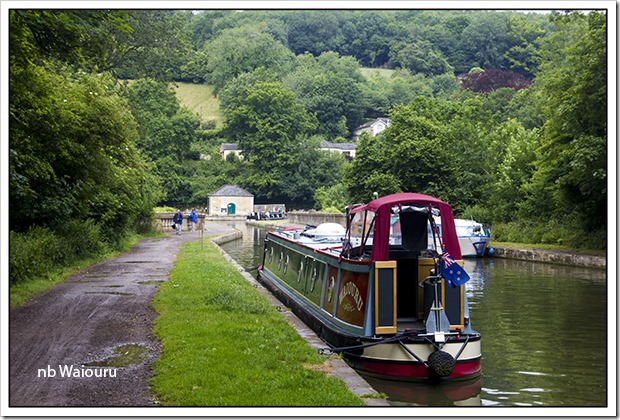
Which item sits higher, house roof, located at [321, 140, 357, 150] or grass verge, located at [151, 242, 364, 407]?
house roof, located at [321, 140, 357, 150]

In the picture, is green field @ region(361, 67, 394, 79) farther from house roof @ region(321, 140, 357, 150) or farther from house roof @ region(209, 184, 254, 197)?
house roof @ region(209, 184, 254, 197)

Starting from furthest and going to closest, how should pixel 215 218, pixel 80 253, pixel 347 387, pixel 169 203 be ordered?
pixel 169 203
pixel 215 218
pixel 80 253
pixel 347 387

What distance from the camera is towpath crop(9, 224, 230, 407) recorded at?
26.9ft

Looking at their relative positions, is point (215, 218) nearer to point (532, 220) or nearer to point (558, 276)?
point (532, 220)

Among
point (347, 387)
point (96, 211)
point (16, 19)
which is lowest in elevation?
point (347, 387)

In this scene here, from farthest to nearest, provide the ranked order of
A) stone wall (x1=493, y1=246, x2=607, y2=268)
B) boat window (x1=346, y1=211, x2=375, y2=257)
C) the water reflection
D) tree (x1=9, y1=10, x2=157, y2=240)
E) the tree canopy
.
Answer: stone wall (x1=493, y1=246, x2=607, y2=268) < the tree canopy < tree (x1=9, y1=10, x2=157, y2=240) < boat window (x1=346, y1=211, x2=375, y2=257) < the water reflection

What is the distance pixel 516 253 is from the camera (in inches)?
1339

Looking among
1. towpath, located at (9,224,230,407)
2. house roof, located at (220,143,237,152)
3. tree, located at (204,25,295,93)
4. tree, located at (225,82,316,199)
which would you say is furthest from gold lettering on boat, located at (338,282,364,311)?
tree, located at (204,25,295,93)

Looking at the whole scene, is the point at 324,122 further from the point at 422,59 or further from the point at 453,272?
the point at 453,272

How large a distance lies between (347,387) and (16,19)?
740 centimetres

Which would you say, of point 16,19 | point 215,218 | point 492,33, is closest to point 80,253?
point 16,19

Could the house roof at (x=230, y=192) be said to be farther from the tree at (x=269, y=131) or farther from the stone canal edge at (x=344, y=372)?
the stone canal edge at (x=344, y=372)

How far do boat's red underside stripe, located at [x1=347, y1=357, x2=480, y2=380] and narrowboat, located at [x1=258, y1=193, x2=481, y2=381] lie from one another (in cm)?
1

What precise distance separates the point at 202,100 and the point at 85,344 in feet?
403
